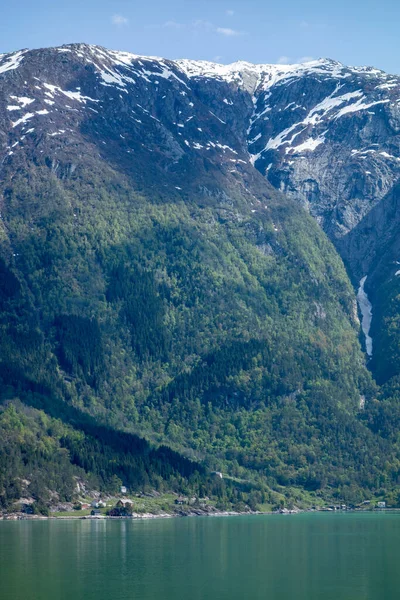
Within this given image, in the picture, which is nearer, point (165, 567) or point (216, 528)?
point (165, 567)

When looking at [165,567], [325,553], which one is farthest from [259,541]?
[165,567]

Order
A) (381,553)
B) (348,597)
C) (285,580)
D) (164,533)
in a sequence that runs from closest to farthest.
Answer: (348,597)
(285,580)
(381,553)
(164,533)

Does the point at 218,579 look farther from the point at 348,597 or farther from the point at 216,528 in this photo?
the point at 216,528

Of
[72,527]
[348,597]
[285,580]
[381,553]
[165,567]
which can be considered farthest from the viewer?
[72,527]

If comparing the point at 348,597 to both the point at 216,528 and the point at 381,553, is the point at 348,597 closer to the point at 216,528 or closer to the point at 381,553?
the point at 381,553

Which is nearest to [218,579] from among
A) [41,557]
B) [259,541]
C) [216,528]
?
[41,557]

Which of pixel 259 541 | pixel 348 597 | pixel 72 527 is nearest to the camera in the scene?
pixel 348 597
